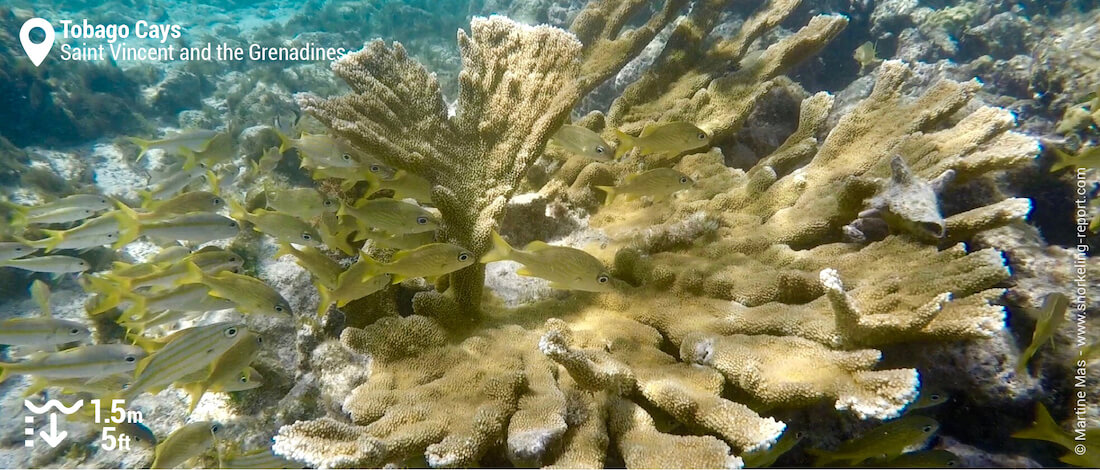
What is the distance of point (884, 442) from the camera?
242cm

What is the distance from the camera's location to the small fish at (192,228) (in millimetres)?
3432

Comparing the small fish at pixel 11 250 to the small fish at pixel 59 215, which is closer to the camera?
the small fish at pixel 11 250

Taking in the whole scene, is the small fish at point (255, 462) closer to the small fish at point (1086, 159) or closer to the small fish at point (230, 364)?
the small fish at point (230, 364)

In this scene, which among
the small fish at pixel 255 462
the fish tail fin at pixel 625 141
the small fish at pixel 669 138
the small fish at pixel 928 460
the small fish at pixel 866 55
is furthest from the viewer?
the small fish at pixel 866 55

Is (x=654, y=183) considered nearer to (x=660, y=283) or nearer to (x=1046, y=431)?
(x=660, y=283)

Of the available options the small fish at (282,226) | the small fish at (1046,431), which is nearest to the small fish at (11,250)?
the small fish at (282,226)

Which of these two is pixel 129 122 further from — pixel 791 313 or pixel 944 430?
pixel 944 430

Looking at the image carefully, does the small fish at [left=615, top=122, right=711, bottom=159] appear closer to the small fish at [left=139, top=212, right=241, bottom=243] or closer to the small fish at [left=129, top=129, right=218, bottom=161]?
the small fish at [left=139, top=212, right=241, bottom=243]

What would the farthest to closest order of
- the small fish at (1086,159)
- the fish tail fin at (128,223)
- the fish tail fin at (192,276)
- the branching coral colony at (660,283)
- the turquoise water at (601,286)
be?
the fish tail fin at (128,223), the small fish at (1086,159), the fish tail fin at (192,276), the turquoise water at (601,286), the branching coral colony at (660,283)

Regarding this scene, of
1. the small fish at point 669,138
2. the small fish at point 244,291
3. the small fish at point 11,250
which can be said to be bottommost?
the small fish at point 244,291

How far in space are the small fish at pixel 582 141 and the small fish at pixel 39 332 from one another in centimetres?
369

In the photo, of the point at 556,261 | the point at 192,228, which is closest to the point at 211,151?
the point at 192,228

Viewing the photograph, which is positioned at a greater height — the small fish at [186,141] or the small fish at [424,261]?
the small fish at [186,141]

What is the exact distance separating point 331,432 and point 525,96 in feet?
7.75
